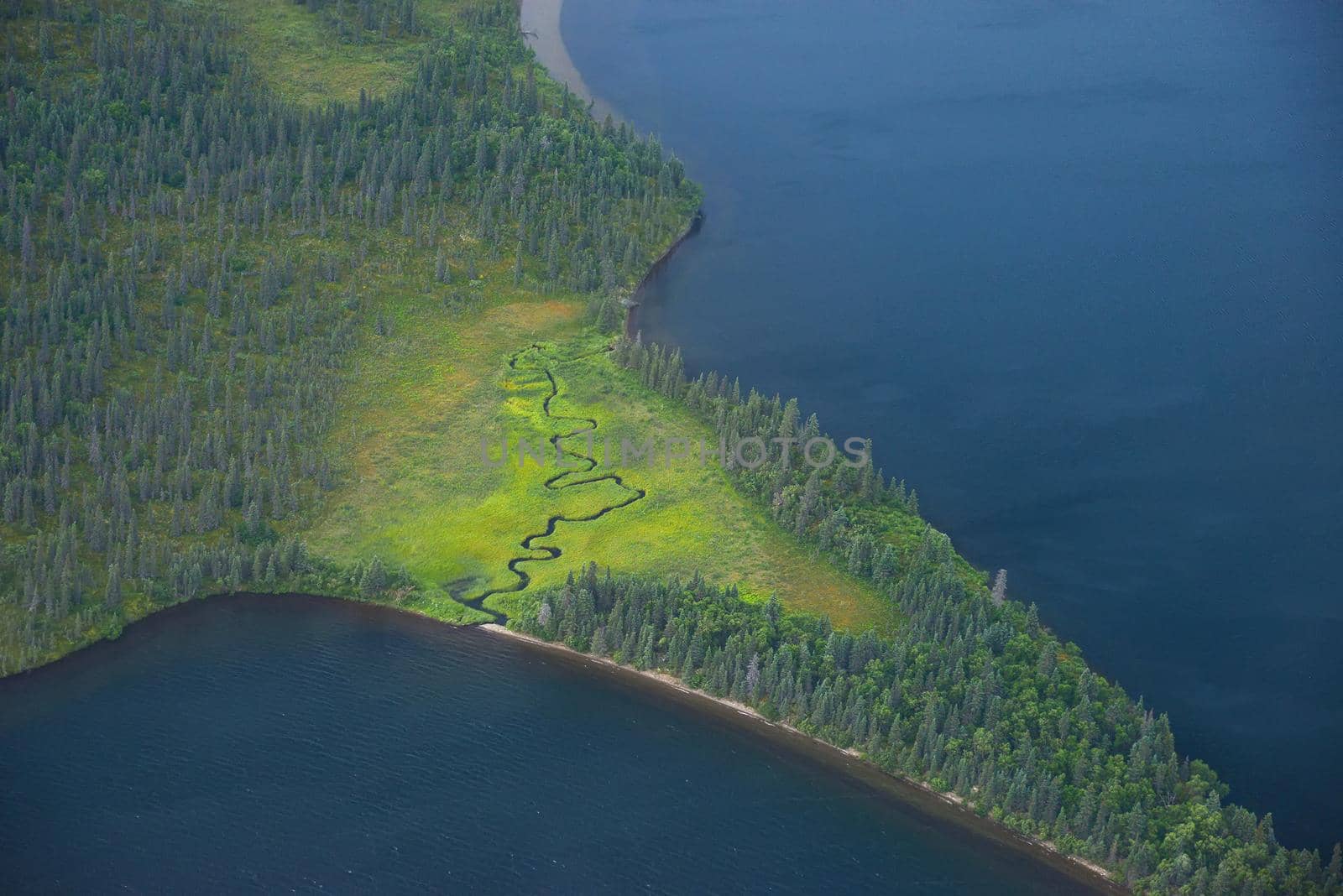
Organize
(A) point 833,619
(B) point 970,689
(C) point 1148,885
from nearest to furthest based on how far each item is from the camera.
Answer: (C) point 1148,885
(B) point 970,689
(A) point 833,619

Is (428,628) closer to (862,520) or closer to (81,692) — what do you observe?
(81,692)

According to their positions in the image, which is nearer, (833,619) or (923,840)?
(923,840)

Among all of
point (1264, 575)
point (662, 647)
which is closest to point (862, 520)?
point (662, 647)

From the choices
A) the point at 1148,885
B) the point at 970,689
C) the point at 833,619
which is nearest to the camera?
the point at 1148,885

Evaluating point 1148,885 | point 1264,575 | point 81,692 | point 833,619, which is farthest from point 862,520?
point 81,692

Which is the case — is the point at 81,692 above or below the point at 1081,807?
below

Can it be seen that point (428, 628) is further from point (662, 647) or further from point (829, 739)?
point (829, 739)
